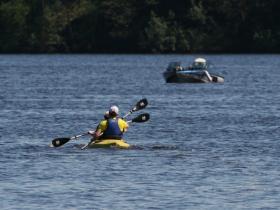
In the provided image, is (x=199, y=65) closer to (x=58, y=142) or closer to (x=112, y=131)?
(x=58, y=142)

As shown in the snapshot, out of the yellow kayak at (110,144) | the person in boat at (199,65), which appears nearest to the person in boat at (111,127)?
the yellow kayak at (110,144)

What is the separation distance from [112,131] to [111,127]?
10.7 inches

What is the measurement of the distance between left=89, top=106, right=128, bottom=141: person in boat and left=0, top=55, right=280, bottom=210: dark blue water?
79 cm

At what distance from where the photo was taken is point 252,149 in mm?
55344

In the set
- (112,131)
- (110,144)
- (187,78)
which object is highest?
(112,131)

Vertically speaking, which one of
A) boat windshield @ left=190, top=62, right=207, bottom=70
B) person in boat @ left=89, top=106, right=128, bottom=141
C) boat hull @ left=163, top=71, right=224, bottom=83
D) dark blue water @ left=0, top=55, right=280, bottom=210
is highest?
person in boat @ left=89, top=106, right=128, bottom=141

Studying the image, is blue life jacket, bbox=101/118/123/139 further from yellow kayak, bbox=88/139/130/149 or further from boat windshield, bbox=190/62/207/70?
boat windshield, bbox=190/62/207/70

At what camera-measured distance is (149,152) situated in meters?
54.0

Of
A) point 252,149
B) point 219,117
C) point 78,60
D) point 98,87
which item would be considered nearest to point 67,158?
point 252,149

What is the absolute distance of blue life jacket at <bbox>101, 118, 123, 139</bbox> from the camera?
5394 cm

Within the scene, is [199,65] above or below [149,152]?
below

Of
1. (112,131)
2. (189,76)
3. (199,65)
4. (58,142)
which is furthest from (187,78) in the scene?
(112,131)

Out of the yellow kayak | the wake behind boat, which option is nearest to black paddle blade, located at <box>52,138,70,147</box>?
the yellow kayak

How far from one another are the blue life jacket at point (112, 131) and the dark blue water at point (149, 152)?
2.70 feet
